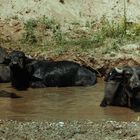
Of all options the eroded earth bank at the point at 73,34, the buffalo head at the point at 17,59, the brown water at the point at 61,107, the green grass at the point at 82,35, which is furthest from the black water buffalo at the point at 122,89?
the green grass at the point at 82,35

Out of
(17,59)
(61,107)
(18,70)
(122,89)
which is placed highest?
(17,59)

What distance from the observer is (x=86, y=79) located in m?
14.5

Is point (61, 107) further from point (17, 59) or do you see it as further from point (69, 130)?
point (17, 59)

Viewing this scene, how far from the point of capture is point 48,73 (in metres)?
14.6

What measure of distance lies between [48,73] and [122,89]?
3.36m

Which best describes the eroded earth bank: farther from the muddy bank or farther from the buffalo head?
the muddy bank

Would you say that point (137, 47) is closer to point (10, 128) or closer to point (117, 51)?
point (117, 51)

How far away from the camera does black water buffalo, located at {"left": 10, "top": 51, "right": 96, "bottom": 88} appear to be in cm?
1421

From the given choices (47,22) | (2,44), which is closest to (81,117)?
(2,44)

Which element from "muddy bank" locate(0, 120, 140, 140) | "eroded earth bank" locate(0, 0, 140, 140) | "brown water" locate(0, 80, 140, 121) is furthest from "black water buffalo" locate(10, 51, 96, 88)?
"muddy bank" locate(0, 120, 140, 140)

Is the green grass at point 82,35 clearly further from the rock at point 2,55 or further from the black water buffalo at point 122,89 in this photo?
the black water buffalo at point 122,89

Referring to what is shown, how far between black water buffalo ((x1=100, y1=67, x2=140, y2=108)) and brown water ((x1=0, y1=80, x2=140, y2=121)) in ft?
0.60

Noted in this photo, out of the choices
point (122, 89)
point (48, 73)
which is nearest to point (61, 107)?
point (122, 89)

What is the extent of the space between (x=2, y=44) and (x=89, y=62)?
9.00 ft
